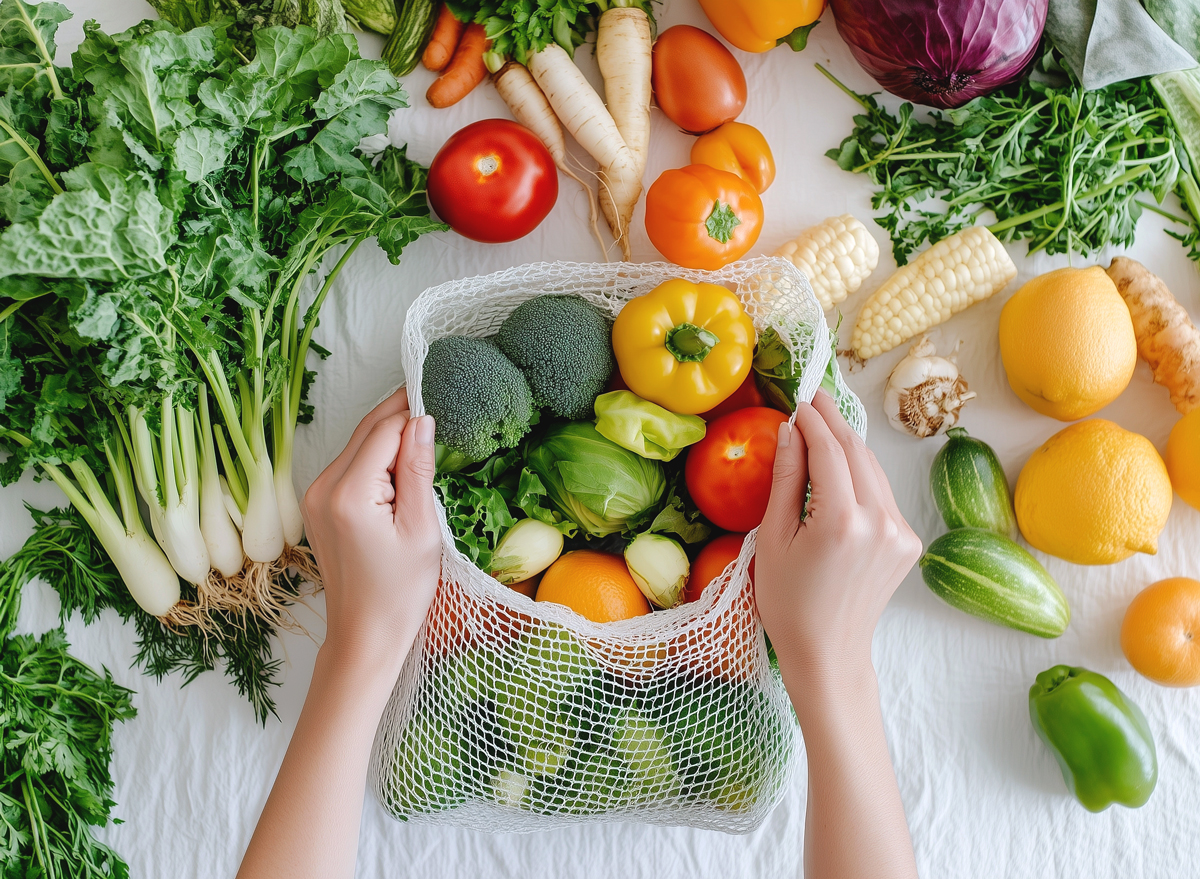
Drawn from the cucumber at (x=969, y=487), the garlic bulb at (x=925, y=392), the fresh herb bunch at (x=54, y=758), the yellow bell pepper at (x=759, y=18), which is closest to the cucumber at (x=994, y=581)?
the cucumber at (x=969, y=487)

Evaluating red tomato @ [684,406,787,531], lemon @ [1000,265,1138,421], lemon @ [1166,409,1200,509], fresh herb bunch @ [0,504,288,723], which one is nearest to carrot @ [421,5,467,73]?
red tomato @ [684,406,787,531]

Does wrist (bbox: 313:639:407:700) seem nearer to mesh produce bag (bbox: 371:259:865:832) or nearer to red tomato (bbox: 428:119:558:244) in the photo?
mesh produce bag (bbox: 371:259:865:832)

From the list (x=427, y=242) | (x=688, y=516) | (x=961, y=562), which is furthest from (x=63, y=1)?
(x=961, y=562)

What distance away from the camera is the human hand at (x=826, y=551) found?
767mm

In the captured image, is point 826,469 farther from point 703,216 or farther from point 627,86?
point 627,86

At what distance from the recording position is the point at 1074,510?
0.98 meters

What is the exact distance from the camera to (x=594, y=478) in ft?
2.94

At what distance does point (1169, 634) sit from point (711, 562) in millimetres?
646

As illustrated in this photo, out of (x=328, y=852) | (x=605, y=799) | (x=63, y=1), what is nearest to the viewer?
(x=328, y=852)

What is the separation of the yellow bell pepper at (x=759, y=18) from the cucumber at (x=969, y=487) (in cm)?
59

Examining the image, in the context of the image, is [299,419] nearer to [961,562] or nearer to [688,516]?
[688,516]

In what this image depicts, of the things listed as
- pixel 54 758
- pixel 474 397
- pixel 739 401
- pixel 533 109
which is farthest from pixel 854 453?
pixel 54 758

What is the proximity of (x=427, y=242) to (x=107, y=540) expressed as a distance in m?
0.58

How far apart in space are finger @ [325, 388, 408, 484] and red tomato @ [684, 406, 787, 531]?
373 millimetres
